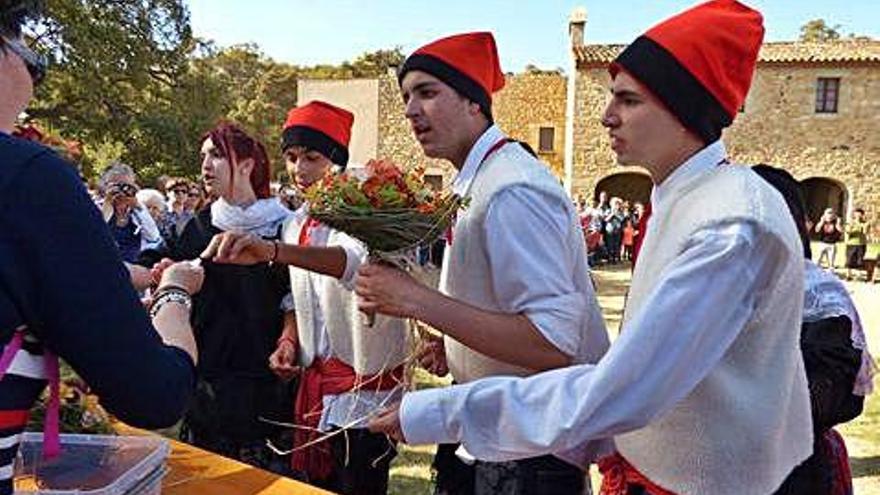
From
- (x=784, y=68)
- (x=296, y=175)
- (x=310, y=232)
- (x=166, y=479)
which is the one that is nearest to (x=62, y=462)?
(x=166, y=479)

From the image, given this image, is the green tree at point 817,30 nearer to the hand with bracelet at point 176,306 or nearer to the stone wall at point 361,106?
→ the stone wall at point 361,106

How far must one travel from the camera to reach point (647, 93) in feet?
5.96

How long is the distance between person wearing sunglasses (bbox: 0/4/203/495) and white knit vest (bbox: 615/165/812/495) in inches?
36.7

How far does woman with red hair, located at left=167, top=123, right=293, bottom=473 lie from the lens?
10.7 feet

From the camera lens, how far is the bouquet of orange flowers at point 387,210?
2.02 m

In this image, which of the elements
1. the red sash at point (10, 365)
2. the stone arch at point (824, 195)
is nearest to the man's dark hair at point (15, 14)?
the red sash at point (10, 365)

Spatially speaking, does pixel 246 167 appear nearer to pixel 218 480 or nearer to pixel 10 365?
pixel 218 480

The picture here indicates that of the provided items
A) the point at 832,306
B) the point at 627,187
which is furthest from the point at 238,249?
the point at 627,187

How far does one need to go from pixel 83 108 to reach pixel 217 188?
20.9m

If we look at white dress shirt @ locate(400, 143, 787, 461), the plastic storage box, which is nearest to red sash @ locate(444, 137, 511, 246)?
white dress shirt @ locate(400, 143, 787, 461)

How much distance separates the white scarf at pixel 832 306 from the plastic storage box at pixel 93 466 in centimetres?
208

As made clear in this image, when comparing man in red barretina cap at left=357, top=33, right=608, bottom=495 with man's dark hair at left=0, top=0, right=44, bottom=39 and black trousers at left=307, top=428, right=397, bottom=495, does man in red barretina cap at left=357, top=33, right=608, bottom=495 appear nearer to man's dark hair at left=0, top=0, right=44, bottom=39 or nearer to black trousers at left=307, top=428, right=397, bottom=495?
black trousers at left=307, top=428, right=397, bottom=495

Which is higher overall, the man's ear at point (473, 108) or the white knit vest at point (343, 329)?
the man's ear at point (473, 108)

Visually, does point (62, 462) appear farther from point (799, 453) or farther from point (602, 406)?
point (799, 453)
